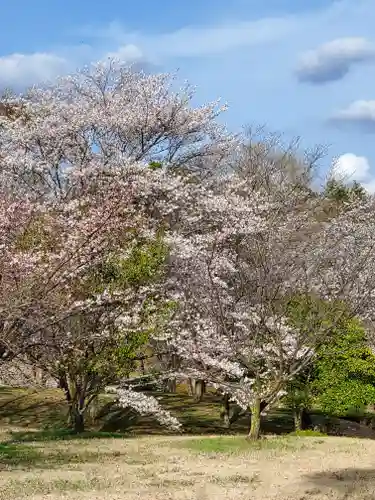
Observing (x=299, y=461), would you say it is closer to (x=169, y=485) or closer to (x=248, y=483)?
(x=248, y=483)

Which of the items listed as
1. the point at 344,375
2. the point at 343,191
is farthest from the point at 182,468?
the point at 343,191

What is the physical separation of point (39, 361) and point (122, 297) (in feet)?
10.0

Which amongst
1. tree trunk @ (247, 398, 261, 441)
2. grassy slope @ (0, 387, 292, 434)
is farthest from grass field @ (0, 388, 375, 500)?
grassy slope @ (0, 387, 292, 434)

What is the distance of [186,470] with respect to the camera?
14.1 meters

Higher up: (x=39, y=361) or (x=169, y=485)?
(x=39, y=361)

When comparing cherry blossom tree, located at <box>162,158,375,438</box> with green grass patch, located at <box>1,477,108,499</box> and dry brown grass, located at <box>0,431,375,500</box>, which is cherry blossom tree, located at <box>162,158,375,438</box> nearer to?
dry brown grass, located at <box>0,431,375,500</box>

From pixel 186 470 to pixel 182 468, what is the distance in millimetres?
201

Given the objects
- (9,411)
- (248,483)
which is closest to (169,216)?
(9,411)

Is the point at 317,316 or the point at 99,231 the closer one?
the point at 99,231

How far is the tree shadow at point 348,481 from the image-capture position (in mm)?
12312

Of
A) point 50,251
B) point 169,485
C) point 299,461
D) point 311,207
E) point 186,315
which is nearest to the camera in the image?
point 169,485

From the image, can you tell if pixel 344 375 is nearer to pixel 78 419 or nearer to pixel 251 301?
pixel 251 301

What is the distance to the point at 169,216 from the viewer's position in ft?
85.0

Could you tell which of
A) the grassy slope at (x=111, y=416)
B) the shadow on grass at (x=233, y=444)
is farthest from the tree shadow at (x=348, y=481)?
the grassy slope at (x=111, y=416)
